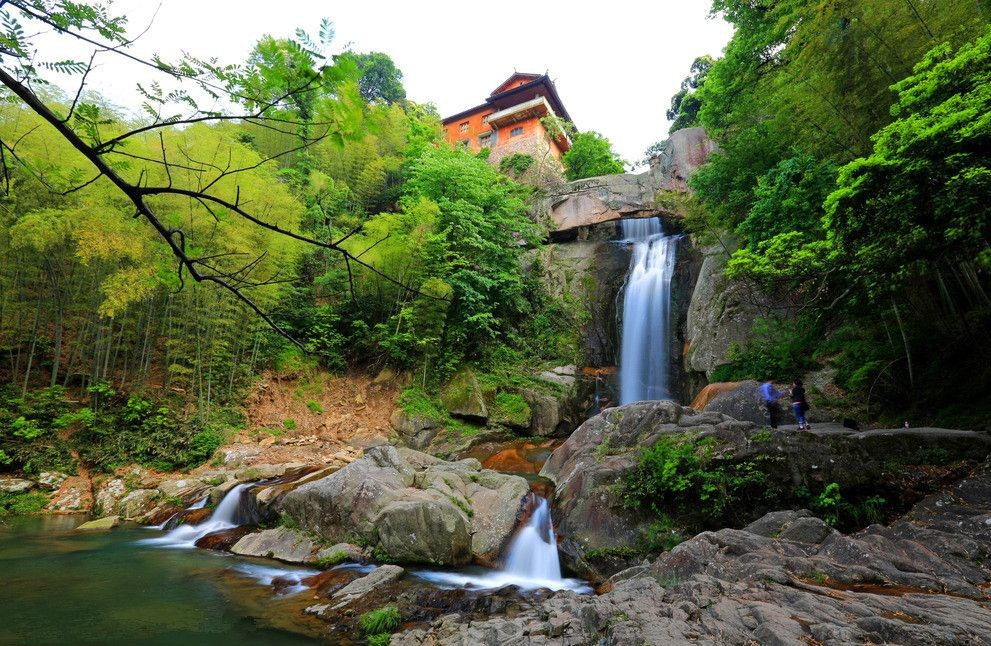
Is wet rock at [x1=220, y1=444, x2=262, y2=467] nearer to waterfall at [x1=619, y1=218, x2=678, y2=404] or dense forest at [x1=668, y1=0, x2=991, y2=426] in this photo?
dense forest at [x1=668, y1=0, x2=991, y2=426]

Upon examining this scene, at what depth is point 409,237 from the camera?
477 inches

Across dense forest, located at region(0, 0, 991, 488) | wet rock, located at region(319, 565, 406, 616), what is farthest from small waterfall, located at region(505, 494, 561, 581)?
dense forest, located at region(0, 0, 991, 488)

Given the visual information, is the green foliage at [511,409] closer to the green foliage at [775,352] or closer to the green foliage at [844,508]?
the green foliage at [775,352]

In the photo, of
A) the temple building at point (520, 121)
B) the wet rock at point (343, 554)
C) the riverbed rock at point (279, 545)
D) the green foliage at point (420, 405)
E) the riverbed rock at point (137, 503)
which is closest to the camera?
the wet rock at point (343, 554)

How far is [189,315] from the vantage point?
34.8ft

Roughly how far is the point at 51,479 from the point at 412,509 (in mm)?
8362

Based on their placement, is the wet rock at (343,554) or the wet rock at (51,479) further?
the wet rock at (51,479)

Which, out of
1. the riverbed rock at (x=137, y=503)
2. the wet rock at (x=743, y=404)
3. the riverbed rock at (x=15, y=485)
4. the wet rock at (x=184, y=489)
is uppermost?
the wet rock at (x=743, y=404)

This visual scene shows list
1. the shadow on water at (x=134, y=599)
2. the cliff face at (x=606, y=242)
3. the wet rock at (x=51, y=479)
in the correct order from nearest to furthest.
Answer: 1. the shadow on water at (x=134, y=599)
2. the wet rock at (x=51, y=479)
3. the cliff face at (x=606, y=242)

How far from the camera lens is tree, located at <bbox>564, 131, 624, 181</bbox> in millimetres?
23938

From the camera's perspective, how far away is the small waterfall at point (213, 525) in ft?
22.6

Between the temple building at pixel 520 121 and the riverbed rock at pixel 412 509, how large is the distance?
2049 centimetres

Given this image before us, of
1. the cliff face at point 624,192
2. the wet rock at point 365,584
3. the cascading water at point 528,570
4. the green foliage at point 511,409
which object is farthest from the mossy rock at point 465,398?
the cliff face at point 624,192

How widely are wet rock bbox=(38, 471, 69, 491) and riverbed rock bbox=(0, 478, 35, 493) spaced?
0.14m
